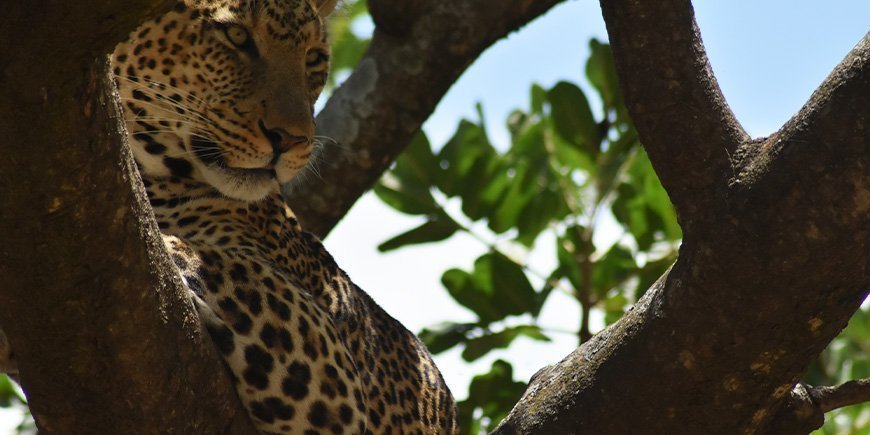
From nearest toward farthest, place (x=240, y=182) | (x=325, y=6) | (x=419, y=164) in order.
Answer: (x=240, y=182), (x=325, y=6), (x=419, y=164)

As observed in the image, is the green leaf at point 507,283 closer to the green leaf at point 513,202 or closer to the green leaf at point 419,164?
the green leaf at point 513,202

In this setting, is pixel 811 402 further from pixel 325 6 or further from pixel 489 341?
pixel 325 6

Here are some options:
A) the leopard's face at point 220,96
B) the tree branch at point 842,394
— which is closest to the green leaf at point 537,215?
the leopard's face at point 220,96

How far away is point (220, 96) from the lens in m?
4.70

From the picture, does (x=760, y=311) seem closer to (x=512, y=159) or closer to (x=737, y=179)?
(x=737, y=179)

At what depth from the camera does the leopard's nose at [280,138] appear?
466 cm

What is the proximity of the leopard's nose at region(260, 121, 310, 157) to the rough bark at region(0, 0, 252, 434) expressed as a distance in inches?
54.3

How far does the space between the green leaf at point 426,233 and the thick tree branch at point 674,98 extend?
2.89 meters

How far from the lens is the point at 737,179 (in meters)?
3.74

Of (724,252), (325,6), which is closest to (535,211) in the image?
(325,6)

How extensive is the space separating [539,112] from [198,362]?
14.3ft

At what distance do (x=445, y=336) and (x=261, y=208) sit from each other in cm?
183

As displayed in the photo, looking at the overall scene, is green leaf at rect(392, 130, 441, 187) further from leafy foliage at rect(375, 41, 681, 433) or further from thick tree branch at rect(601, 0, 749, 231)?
thick tree branch at rect(601, 0, 749, 231)

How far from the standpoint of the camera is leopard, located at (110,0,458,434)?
3.98 meters
